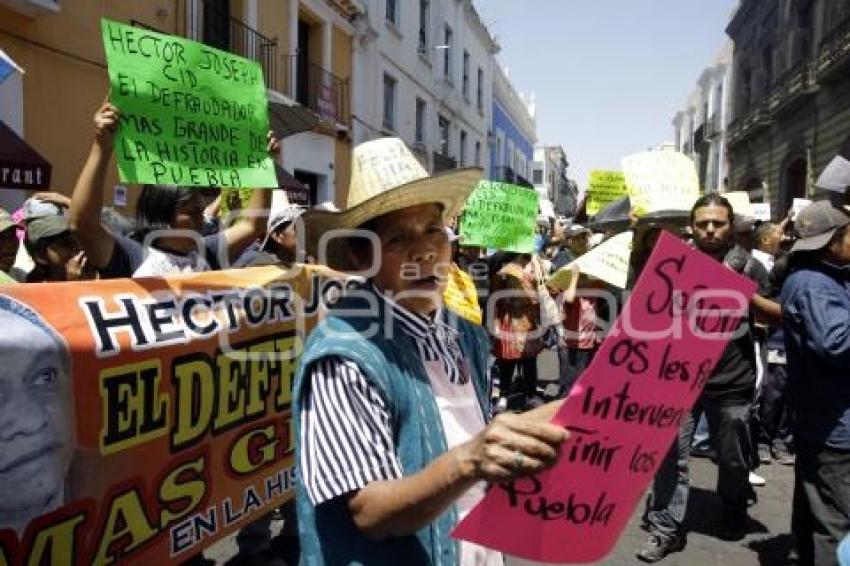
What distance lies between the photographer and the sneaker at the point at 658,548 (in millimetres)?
3955

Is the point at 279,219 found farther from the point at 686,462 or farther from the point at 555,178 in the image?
the point at 555,178

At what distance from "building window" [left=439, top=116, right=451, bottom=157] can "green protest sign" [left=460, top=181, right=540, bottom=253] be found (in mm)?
18301

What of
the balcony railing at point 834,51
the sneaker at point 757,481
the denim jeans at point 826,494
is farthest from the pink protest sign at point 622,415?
the balcony railing at point 834,51

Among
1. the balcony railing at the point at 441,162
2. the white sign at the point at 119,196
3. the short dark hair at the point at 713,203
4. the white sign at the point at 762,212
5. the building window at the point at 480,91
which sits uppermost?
the building window at the point at 480,91

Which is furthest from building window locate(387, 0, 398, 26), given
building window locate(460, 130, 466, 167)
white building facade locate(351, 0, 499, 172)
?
building window locate(460, 130, 466, 167)

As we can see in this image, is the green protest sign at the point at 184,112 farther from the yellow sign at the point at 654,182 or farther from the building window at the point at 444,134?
the building window at the point at 444,134

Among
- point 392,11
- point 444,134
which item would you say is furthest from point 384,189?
point 444,134

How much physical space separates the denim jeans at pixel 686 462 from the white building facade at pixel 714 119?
28968 mm

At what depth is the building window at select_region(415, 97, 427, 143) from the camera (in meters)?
22.2

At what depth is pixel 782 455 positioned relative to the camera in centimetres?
598

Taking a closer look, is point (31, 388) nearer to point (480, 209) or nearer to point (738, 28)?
point (480, 209)

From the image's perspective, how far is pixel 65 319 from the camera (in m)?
2.16

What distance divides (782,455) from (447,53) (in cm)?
2108

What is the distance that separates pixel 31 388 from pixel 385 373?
117cm
